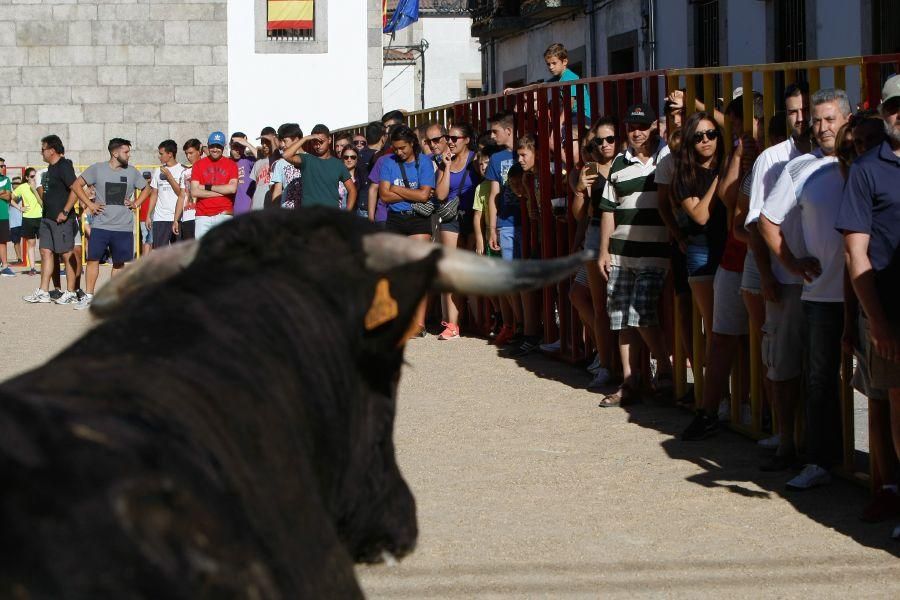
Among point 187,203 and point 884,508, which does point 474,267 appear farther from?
point 187,203

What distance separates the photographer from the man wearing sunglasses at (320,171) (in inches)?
498

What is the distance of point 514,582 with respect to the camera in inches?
218

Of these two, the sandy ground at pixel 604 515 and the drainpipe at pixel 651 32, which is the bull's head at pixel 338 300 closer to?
the sandy ground at pixel 604 515

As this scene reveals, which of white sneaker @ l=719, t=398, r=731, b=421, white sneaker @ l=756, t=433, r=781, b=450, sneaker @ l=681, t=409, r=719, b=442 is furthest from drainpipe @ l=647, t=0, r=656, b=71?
white sneaker @ l=756, t=433, r=781, b=450

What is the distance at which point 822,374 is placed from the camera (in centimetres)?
675

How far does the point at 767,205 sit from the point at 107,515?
5734mm

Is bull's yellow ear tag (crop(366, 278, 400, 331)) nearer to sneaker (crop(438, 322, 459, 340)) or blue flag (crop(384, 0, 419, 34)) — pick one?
sneaker (crop(438, 322, 459, 340))

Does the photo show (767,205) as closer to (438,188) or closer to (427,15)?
(438,188)

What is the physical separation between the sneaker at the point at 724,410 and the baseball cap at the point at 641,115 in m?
1.85

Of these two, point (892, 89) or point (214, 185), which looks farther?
point (214, 185)

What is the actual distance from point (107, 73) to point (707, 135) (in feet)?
81.0

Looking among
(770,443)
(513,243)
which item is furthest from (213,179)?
(770,443)

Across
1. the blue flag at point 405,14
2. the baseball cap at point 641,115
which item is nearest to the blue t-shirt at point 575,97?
the baseball cap at point 641,115

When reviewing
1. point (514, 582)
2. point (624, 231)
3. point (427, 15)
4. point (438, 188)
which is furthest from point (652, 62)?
point (427, 15)
